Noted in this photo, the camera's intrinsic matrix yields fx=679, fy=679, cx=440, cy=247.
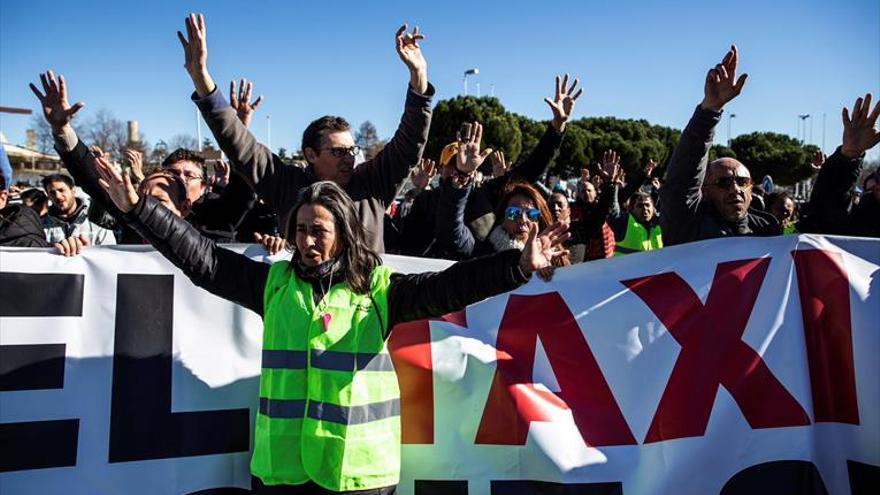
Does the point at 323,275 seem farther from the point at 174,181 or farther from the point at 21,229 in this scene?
the point at 21,229

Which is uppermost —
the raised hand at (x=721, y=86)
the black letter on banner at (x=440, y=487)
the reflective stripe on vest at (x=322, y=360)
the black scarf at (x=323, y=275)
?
the raised hand at (x=721, y=86)

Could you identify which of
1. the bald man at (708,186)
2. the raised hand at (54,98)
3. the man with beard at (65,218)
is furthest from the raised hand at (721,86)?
the man with beard at (65,218)

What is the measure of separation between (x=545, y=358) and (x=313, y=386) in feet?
4.13

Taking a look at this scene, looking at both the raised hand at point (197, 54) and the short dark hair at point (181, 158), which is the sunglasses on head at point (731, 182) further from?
the short dark hair at point (181, 158)

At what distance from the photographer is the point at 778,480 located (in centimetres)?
288

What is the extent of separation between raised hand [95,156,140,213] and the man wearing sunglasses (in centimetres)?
84

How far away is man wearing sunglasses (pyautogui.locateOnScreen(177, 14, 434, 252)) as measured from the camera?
3145mm

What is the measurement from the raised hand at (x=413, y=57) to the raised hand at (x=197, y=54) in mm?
920

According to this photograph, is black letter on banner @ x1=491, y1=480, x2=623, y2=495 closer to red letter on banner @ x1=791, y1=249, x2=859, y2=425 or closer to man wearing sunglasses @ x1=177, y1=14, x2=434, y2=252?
red letter on banner @ x1=791, y1=249, x2=859, y2=425

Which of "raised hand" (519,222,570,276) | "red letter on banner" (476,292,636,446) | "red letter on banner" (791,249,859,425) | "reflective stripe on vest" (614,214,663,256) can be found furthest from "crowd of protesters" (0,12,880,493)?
"reflective stripe on vest" (614,214,663,256)

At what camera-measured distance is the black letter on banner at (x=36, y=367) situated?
8.82ft

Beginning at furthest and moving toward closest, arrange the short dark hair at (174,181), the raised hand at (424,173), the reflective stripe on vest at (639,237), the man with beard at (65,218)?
the reflective stripe on vest at (639,237) < the raised hand at (424,173) < the man with beard at (65,218) < the short dark hair at (174,181)

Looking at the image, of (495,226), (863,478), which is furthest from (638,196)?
(863,478)

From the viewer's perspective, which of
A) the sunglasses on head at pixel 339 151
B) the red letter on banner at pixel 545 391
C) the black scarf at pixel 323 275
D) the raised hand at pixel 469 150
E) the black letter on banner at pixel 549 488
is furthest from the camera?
the raised hand at pixel 469 150
